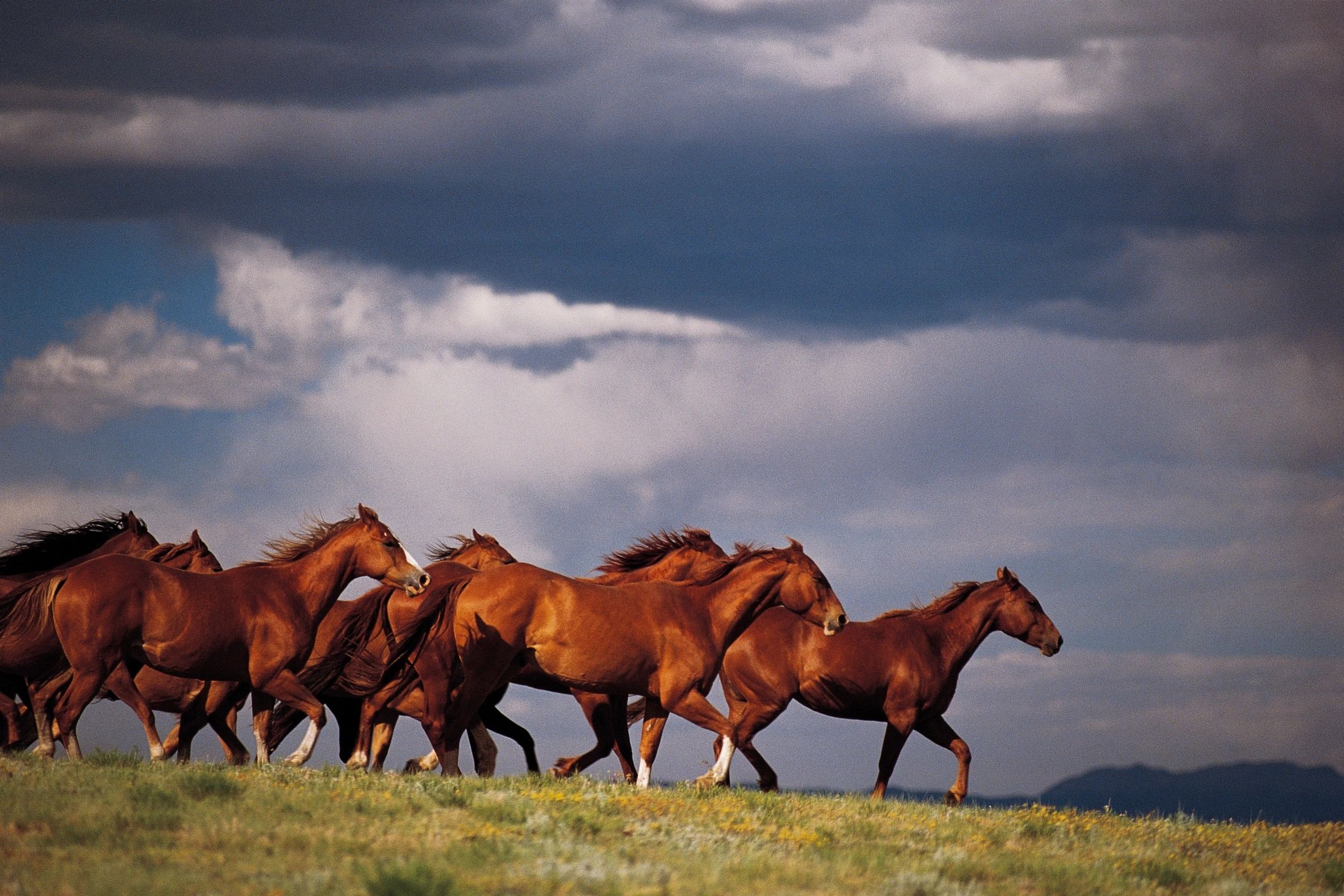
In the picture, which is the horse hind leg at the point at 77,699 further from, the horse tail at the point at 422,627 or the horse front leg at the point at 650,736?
the horse front leg at the point at 650,736

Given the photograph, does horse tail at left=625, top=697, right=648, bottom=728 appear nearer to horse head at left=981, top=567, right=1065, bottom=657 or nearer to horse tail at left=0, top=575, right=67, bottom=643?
horse head at left=981, top=567, right=1065, bottom=657

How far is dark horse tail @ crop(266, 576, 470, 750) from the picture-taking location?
16203 mm

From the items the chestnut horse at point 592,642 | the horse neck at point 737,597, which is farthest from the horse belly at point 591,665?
the horse neck at point 737,597

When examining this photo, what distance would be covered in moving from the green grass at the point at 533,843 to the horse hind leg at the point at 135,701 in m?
1.38

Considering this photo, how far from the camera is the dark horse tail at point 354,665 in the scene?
16.2 m

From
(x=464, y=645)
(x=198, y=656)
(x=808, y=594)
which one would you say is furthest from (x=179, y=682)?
(x=808, y=594)

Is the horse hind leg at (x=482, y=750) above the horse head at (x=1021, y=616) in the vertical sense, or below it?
below

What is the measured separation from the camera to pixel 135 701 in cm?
1513

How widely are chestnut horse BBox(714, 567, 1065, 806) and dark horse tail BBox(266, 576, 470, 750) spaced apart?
413cm

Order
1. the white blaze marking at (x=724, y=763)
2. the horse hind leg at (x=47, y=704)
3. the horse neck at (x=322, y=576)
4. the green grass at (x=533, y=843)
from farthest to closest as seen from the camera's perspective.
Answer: the horse neck at (x=322, y=576) < the white blaze marking at (x=724, y=763) < the horse hind leg at (x=47, y=704) < the green grass at (x=533, y=843)

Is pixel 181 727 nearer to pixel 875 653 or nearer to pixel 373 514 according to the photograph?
pixel 373 514

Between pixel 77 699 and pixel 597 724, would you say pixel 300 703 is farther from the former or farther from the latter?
pixel 597 724

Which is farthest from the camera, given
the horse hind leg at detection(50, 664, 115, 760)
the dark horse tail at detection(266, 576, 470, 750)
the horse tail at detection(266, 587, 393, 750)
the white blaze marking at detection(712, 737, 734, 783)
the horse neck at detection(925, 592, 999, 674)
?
the horse neck at detection(925, 592, 999, 674)

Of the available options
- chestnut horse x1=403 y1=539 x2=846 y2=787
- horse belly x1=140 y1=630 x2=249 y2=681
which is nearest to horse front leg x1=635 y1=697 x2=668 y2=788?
chestnut horse x1=403 y1=539 x2=846 y2=787
